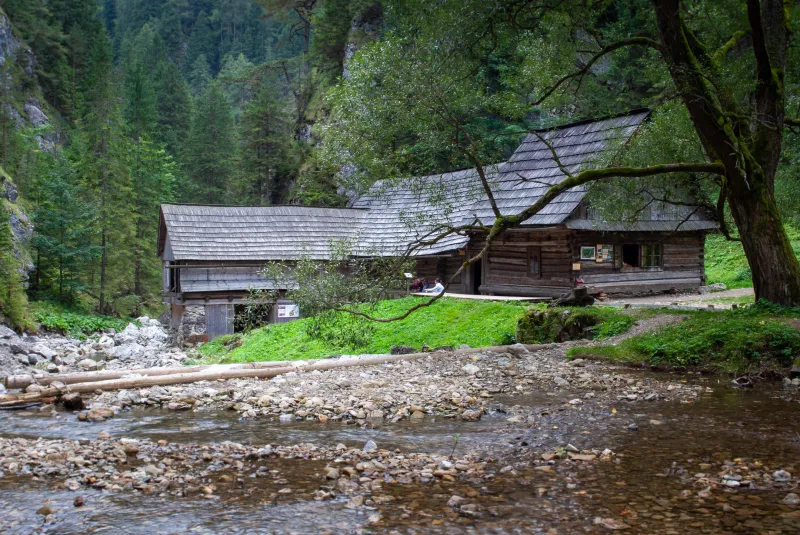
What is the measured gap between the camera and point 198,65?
256 feet

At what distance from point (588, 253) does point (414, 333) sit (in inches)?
287

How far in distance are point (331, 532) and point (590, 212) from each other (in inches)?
697

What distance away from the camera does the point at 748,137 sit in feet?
39.0

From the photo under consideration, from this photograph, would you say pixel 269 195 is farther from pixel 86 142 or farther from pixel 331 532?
pixel 331 532

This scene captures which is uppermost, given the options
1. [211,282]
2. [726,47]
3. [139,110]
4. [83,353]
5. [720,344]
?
[139,110]

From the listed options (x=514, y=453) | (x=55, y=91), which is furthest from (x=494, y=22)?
(x=55, y=91)

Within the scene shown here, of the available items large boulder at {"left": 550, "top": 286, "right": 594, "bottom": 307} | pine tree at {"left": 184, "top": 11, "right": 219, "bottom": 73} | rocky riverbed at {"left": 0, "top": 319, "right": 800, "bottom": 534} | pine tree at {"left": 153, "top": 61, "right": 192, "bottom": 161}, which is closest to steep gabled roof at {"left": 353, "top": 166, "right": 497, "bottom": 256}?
large boulder at {"left": 550, "top": 286, "right": 594, "bottom": 307}

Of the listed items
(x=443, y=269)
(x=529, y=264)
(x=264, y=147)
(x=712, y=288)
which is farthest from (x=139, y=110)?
(x=712, y=288)

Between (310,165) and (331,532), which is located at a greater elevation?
(310,165)

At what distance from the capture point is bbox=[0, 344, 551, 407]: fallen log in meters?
9.47

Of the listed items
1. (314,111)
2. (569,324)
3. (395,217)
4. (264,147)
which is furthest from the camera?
(264,147)

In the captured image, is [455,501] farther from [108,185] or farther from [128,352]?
[108,185]

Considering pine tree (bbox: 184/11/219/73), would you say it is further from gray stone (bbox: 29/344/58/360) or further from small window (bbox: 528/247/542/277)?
small window (bbox: 528/247/542/277)

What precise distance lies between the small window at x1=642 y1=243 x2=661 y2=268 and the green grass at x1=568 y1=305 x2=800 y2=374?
11.3 m
